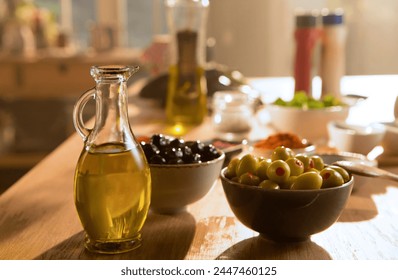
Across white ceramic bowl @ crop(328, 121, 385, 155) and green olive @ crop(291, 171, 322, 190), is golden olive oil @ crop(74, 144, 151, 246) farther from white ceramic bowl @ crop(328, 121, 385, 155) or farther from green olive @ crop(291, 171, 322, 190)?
white ceramic bowl @ crop(328, 121, 385, 155)

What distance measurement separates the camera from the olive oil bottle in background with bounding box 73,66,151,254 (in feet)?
2.40

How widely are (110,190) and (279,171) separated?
0.19 meters

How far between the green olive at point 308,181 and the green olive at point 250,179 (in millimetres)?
48

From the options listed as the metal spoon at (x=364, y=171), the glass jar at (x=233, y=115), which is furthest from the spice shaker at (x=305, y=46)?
the metal spoon at (x=364, y=171)

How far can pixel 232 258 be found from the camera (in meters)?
0.73

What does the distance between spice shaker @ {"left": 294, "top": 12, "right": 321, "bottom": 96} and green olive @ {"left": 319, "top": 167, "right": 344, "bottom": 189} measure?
1025 millimetres

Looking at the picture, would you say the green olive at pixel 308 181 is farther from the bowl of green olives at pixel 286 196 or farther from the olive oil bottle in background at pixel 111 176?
the olive oil bottle in background at pixel 111 176

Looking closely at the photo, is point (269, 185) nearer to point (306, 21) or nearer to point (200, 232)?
point (200, 232)

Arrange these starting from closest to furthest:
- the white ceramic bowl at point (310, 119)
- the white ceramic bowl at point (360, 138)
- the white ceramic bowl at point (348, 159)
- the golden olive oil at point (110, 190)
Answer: the golden olive oil at point (110, 190)
the white ceramic bowl at point (348, 159)
the white ceramic bowl at point (360, 138)
the white ceramic bowl at point (310, 119)

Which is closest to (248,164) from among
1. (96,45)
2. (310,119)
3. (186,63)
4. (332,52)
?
(310,119)

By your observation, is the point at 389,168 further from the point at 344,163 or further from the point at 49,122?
the point at 49,122

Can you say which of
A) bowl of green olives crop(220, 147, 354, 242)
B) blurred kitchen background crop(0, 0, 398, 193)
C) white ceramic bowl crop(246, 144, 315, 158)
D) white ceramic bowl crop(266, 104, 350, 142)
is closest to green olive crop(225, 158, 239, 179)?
bowl of green olives crop(220, 147, 354, 242)

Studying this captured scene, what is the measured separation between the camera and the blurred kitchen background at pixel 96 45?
135 inches

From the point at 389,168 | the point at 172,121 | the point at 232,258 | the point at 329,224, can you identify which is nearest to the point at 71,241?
the point at 232,258
